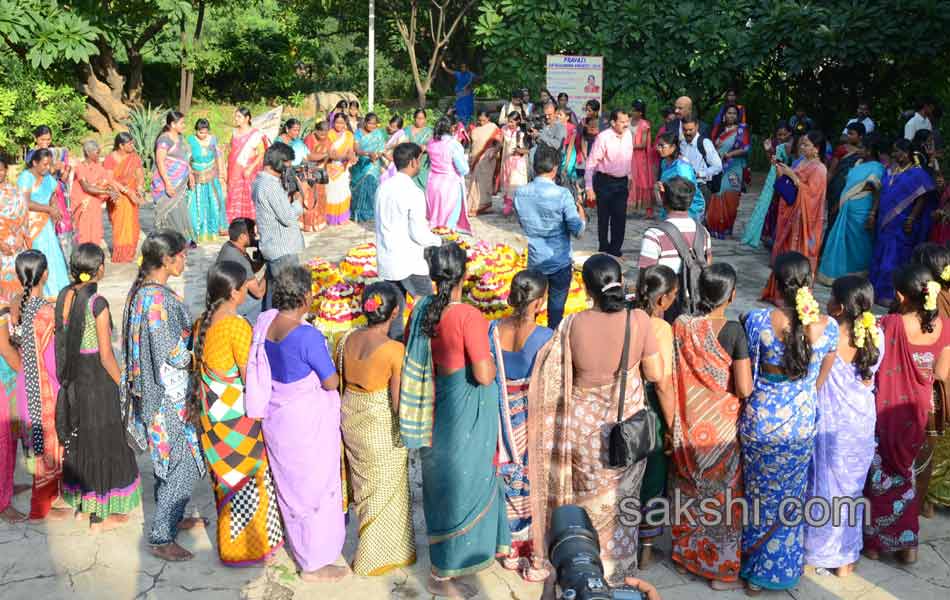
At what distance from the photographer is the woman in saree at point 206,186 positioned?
9.55 metres

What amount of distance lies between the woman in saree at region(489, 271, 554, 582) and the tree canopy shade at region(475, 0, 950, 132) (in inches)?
384

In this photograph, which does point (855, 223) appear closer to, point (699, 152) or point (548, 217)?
point (699, 152)

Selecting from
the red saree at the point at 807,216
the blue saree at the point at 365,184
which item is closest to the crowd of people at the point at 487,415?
the red saree at the point at 807,216

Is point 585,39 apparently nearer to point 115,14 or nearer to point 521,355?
point 115,14

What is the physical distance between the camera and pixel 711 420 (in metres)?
3.71

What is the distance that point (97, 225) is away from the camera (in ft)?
28.7

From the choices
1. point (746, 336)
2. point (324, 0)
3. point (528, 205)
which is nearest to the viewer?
point (746, 336)

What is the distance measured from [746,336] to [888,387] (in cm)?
83

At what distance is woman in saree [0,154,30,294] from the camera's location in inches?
267

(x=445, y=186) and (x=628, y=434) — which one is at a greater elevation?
(x=445, y=186)

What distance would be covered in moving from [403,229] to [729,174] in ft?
18.5

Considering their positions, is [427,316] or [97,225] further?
[97,225]

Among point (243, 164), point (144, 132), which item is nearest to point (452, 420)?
point (243, 164)

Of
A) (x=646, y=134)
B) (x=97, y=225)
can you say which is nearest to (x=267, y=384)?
(x=97, y=225)
